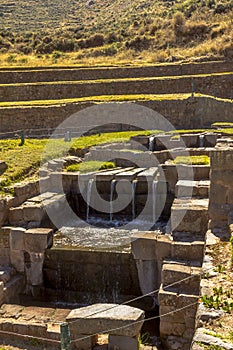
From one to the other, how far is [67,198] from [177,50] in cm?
2320

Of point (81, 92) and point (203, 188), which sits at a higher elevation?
point (81, 92)

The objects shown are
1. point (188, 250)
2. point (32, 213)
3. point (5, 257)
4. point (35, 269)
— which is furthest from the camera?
point (32, 213)

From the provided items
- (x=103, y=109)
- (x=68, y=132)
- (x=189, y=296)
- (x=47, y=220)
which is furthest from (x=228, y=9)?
(x=189, y=296)

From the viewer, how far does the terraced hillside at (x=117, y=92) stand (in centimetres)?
2188

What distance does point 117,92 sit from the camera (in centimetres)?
2605

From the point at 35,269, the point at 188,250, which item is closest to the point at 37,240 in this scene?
the point at 35,269

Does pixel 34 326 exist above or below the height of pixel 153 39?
below

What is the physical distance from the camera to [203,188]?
39.3ft

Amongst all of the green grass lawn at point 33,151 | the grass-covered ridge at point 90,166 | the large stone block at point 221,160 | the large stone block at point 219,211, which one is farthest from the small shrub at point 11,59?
the large stone block at point 219,211

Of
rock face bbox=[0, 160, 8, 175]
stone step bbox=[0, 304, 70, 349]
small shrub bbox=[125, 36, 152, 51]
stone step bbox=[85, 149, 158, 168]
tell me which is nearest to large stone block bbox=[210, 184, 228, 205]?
stone step bbox=[0, 304, 70, 349]

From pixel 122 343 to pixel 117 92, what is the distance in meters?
19.4

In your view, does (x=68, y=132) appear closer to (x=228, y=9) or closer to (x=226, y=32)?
(x=226, y=32)

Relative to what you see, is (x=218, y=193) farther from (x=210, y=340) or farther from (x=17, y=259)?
(x=17, y=259)

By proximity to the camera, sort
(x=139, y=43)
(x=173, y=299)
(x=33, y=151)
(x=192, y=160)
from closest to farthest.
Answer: (x=173, y=299)
(x=192, y=160)
(x=33, y=151)
(x=139, y=43)
